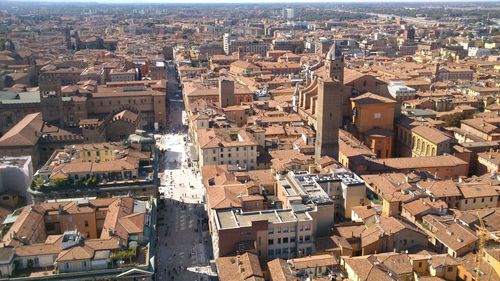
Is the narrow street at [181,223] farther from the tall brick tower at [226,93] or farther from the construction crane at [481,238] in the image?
the construction crane at [481,238]

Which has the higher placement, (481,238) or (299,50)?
(299,50)

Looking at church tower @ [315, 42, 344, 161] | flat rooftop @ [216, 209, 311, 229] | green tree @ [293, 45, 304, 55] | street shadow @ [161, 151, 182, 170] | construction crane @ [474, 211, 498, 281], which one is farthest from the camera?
green tree @ [293, 45, 304, 55]

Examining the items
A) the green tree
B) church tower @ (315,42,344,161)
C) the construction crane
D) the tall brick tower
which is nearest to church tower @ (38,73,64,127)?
the tall brick tower

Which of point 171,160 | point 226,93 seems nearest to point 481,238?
point 171,160

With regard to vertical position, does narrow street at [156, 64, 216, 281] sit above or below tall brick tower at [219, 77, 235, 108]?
below

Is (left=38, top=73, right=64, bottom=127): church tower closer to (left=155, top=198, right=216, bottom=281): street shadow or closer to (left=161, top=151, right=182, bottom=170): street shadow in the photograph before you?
(left=161, top=151, right=182, bottom=170): street shadow

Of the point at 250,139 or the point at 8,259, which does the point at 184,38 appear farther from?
the point at 8,259

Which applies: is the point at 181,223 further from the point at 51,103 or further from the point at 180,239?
the point at 51,103

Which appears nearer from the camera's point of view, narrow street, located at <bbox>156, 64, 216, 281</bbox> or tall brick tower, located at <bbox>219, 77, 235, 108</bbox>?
narrow street, located at <bbox>156, 64, 216, 281</bbox>

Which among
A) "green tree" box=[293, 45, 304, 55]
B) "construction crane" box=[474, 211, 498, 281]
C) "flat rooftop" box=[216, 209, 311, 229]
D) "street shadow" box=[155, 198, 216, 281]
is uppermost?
"green tree" box=[293, 45, 304, 55]
